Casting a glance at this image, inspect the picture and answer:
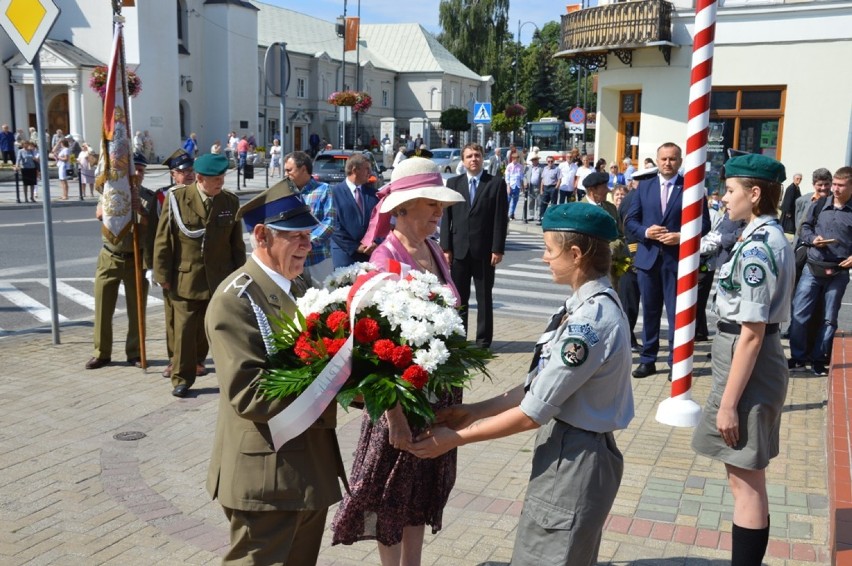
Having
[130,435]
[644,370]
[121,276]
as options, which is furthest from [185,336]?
[644,370]

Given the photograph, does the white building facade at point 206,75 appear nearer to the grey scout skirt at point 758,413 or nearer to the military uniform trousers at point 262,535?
the grey scout skirt at point 758,413

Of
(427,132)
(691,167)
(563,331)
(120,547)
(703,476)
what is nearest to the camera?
(563,331)

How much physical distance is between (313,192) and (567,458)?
20.6 feet

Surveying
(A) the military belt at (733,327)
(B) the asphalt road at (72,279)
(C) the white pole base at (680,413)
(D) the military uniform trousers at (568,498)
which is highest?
(A) the military belt at (733,327)

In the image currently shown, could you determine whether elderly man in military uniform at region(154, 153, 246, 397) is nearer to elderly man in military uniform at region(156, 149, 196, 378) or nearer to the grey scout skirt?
elderly man in military uniform at region(156, 149, 196, 378)

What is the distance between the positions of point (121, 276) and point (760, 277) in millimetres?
6509

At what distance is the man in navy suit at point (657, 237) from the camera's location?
324 inches

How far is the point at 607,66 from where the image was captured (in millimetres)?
26156

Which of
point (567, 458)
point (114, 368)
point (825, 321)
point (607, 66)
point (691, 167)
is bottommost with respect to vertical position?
point (114, 368)

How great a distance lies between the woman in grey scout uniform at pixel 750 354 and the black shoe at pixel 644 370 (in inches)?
165

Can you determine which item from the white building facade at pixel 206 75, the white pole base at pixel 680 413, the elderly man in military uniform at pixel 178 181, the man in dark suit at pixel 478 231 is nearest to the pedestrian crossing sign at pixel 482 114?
the white building facade at pixel 206 75

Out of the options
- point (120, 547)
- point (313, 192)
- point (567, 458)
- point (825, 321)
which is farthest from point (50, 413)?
point (825, 321)

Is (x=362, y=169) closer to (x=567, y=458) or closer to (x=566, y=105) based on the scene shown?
(x=567, y=458)

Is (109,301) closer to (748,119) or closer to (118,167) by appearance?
(118,167)
